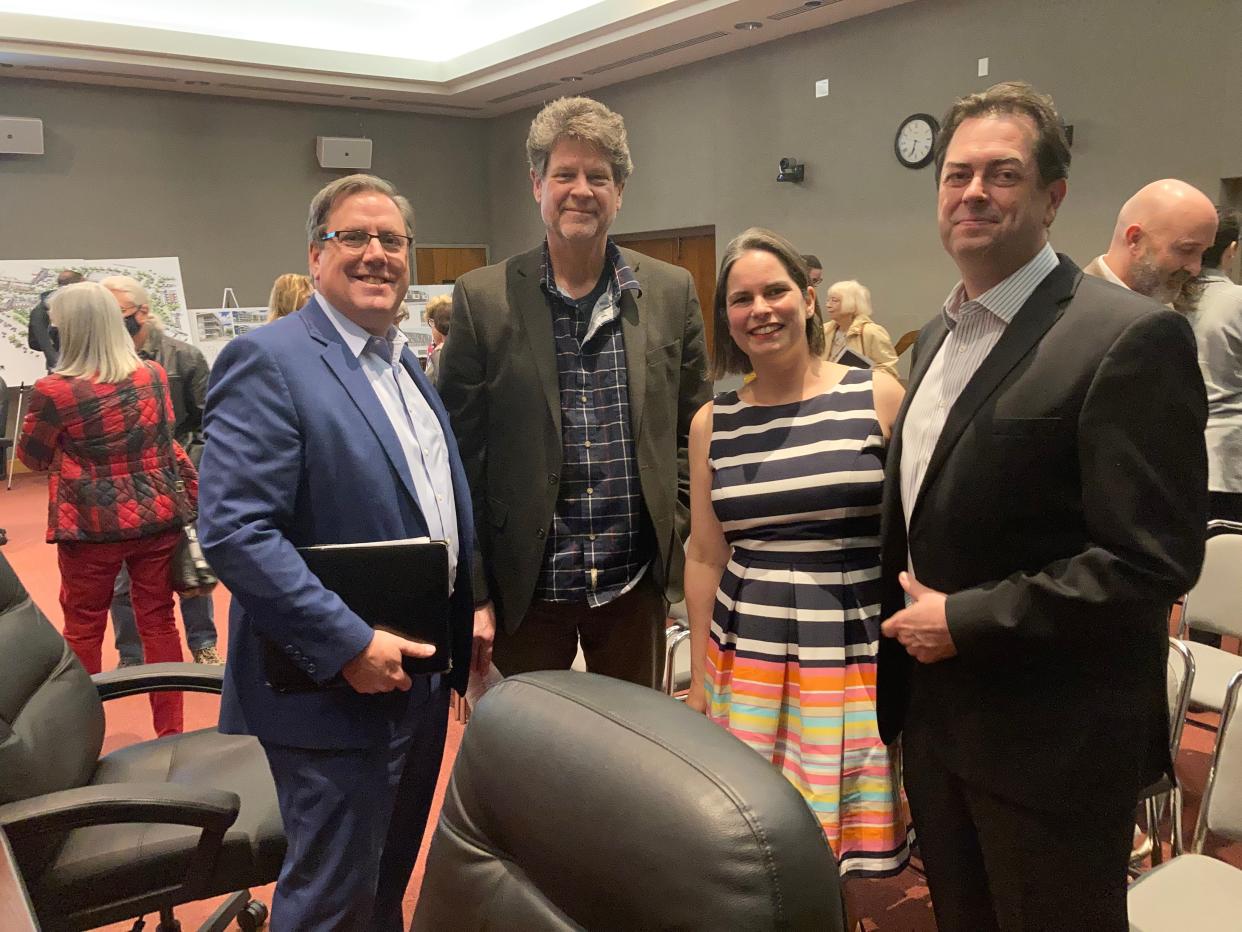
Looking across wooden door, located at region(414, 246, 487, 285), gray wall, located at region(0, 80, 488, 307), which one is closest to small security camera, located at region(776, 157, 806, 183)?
wooden door, located at region(414, 246, 487, 285)

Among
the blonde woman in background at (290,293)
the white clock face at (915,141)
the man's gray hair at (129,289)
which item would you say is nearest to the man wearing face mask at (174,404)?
the man's gray hair at (129,289)

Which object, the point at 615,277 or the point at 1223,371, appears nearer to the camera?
the point at 615,277

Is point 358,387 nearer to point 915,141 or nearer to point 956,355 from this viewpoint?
point 956,355

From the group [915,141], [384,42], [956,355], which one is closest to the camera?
[956,355]

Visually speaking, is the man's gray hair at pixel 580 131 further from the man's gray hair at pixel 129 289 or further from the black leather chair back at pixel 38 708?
the man's gray hair at pixel 129 289

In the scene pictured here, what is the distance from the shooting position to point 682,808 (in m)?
0.65

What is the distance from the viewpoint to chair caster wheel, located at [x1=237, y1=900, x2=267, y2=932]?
2.15m

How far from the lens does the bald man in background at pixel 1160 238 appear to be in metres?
2.66

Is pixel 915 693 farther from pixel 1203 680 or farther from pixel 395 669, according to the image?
pixel 1203 680

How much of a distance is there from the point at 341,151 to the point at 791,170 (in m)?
5.20

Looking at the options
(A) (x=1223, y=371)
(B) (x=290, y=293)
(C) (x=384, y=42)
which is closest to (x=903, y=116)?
(A) (x=1223, y=371)

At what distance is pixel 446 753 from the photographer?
3.05 meters

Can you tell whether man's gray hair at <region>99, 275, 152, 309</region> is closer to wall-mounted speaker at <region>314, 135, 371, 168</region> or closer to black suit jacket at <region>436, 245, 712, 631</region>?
black suit jacket at <region>436, 245, 712, 631</region>

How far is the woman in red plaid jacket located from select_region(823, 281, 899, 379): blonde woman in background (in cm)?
384
